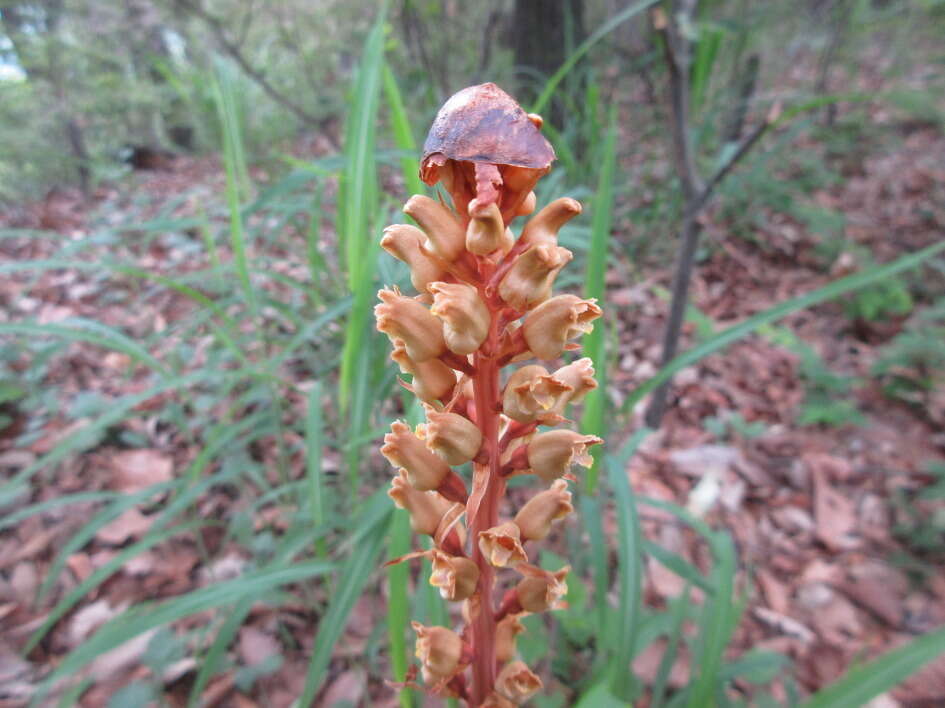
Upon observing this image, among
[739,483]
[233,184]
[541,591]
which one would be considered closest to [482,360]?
[541,591]

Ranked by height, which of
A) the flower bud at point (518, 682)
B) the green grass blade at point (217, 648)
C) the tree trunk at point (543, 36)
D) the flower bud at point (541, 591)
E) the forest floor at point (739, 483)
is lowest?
the forest floor at point (739, 483)

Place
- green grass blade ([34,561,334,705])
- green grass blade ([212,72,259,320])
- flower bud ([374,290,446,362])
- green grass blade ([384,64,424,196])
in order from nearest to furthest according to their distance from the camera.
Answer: flower bud ([374,290,446,362])
green grass blade ([34,561,334,705])
green grass blade ([384,64,424,196])
green grass blade ([212,72,259,320])

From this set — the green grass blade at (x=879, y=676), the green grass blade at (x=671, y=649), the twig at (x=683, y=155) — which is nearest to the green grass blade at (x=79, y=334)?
the green grass blade at (x=671, y=649)

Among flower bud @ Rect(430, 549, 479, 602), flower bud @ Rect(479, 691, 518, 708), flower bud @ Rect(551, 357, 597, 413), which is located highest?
flower bud @ Rect(551, 357, 597, 413)

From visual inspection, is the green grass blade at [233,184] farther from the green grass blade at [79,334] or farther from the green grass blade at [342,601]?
the green grass blade at [342,601]

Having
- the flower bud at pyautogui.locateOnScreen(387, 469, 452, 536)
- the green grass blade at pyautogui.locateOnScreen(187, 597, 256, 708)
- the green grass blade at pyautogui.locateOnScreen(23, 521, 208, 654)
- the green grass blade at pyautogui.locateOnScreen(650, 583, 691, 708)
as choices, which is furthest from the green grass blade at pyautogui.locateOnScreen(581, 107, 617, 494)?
the green grass blade at pyautogui.locateOnScreen(23, 521, 208, 654)

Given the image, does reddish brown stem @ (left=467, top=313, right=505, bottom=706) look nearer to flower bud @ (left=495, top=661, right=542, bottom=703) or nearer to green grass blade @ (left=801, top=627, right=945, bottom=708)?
flower bud @ (left=495, top=661, right=542, bottom=703)
